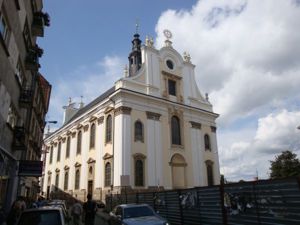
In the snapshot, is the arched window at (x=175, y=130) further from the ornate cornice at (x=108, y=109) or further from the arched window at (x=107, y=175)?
the arched window at (x=107, y=175)

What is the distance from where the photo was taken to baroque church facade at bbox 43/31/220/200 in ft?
103

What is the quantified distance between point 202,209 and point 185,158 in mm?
23222

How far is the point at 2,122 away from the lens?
12273mm

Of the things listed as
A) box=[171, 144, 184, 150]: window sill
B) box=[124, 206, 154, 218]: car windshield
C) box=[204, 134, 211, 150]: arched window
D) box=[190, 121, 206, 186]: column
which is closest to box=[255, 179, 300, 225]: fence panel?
box=[124, 206, 154, 218]: car windshield

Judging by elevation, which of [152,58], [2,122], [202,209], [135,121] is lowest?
[202,209]

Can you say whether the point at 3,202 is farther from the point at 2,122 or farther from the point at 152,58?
the point at 152,58

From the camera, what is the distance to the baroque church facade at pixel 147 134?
103ft

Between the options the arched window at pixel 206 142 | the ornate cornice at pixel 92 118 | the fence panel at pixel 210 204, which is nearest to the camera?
the fence panel at pixel 210 204

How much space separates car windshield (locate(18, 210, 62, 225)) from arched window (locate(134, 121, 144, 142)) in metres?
24.0

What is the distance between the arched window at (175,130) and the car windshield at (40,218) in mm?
28392

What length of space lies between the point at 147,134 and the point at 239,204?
75.8 ft

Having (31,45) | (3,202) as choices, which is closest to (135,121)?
(31,45)

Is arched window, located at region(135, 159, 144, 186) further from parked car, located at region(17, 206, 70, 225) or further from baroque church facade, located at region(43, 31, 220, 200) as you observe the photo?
parked car, located at region(17, 206, 70, 225)

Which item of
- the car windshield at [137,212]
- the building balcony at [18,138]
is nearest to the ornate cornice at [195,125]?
the building balcony at [18,138]
